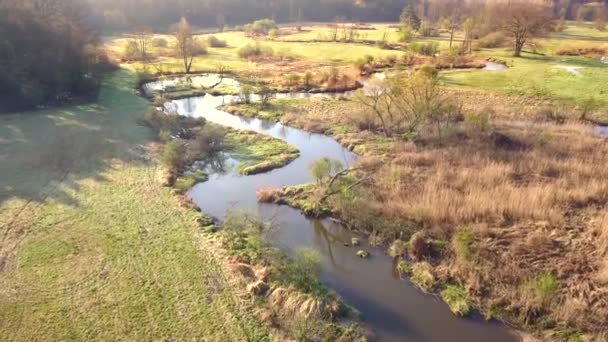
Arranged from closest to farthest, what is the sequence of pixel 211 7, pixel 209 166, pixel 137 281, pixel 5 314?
1. pixel 5 314
2. pixel 137 281
3. pixel 209 166
4. pixel 211 7

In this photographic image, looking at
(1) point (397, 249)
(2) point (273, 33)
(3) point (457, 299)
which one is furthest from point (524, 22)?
(3) point (457, 299)

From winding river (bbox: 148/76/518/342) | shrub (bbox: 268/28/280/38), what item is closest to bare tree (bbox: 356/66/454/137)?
winding river (bbox: 148/76/518/342)

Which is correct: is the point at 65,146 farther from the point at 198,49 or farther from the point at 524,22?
the point at 524,22

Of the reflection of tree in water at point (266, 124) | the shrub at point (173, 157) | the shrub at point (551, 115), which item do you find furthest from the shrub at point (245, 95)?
the shrub at point (551, 115)

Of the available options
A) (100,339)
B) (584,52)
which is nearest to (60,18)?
(100,339)

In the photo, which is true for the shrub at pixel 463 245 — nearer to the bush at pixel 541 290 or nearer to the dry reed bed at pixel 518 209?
the dry reed bed at pixel 518 209

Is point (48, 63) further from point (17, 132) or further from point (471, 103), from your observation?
point (471, 103)
